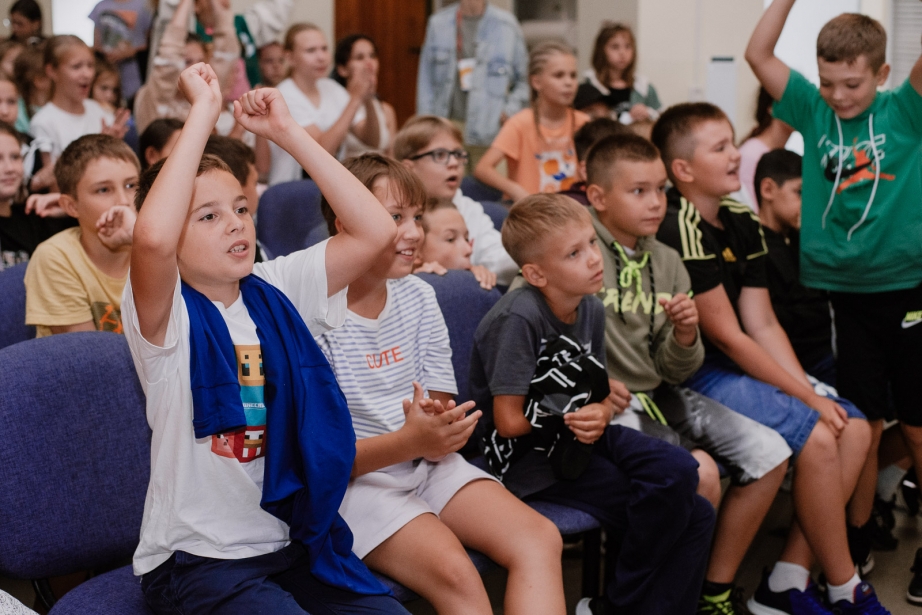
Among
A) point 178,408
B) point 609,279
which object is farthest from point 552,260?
point 178,408

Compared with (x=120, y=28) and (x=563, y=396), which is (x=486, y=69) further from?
(x=563, y=396)

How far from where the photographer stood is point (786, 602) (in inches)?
90.9

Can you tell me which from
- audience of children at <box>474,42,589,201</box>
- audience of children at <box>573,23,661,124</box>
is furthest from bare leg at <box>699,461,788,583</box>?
audience of children at <box>573,23,661,124</box>

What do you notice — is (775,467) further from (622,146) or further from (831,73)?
(831,73)

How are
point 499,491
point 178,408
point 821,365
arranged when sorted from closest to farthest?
point 178,408, point 499,491, point 821,365

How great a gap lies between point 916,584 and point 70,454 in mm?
2063

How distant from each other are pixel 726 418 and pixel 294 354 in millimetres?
1212

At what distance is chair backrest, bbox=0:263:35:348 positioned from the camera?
2100 mm

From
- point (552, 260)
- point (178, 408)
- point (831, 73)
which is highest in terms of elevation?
point (831, 73)

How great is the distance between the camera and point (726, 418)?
2.26 m

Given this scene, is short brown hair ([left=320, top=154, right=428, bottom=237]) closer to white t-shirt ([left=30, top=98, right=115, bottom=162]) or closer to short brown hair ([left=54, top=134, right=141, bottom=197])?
short brown hair ([left=54, top=134, right=141, bottom=197])

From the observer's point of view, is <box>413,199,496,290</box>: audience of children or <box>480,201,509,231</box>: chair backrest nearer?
<box>413,199,496,290</box>: audience of children

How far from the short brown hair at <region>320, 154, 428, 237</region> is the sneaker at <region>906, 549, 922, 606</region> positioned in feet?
5.34

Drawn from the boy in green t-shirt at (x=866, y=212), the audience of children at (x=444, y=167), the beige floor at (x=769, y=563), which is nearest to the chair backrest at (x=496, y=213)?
the audience of children at (x=444, y=167)
